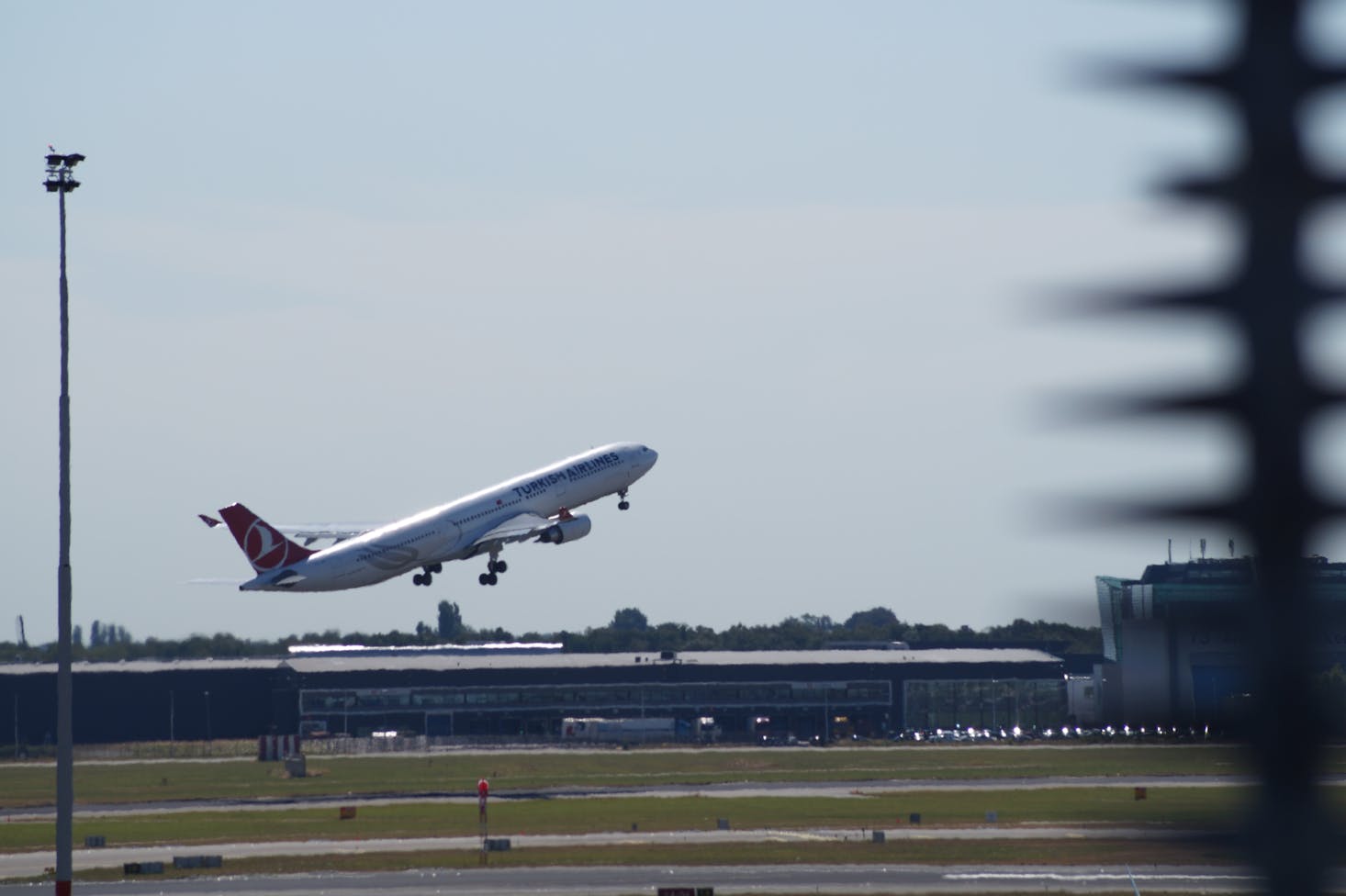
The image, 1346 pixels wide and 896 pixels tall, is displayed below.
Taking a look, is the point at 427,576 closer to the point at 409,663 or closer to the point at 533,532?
the point at 533,532

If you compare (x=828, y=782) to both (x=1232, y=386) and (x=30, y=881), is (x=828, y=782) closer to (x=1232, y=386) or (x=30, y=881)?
(x=30, y=881)

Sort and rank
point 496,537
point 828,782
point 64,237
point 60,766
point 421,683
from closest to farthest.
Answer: point 60,766, point 64,237, point 828,782, point 496,537, point 421,683

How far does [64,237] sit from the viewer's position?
48781mm

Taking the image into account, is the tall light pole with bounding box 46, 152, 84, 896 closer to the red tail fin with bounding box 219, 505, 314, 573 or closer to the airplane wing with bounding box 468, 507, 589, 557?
the red tail fin with bounding box 219, 505, 314, 573

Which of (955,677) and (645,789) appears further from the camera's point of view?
(955,677)

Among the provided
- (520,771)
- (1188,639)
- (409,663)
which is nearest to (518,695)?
(409,663)

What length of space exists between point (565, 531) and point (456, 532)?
7325 mm

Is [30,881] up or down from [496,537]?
down

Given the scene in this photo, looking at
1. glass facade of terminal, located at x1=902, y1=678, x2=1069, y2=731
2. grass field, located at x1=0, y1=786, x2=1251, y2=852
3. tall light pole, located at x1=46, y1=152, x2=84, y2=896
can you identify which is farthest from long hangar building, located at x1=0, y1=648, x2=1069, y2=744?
tall light pole, located at x1=46, y1=152, x2=84, y2=896

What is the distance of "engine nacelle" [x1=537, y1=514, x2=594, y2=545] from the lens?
12256 centimetres

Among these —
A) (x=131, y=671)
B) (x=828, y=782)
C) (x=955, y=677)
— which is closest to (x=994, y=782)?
(x=828, y=782)

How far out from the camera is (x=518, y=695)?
194 metres

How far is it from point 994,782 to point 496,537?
37.3 meters

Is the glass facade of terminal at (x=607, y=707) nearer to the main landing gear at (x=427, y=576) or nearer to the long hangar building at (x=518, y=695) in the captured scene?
the long hangar building at (x=518, y=695)
